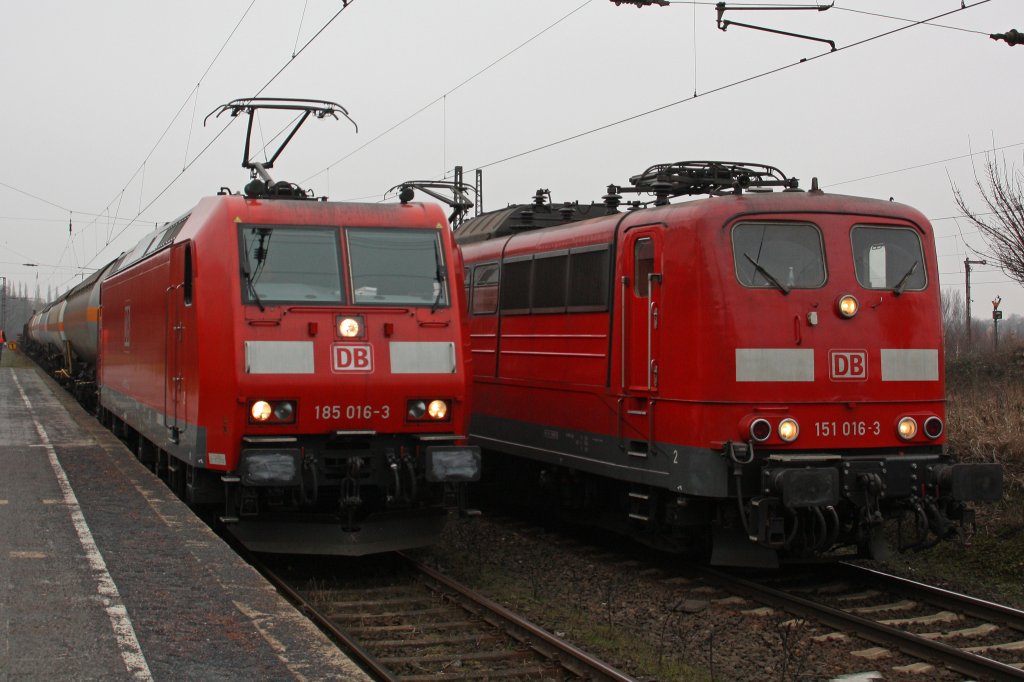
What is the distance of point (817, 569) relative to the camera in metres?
10.8

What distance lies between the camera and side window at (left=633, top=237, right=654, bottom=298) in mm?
10242

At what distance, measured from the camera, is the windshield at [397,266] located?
10.1m

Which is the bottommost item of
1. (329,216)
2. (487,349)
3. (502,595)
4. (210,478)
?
(502,595)

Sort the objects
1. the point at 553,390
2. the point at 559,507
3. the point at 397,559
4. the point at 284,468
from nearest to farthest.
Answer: the point at 284,468 → the point at 397,559 → the point at 553,390 → the point at 559,507

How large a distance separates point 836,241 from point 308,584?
5293mm

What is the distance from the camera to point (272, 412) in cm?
948

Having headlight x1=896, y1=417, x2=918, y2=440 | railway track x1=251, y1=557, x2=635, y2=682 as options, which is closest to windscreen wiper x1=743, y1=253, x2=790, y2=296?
headlight x1=896, y1=417, x2=918, y2=440

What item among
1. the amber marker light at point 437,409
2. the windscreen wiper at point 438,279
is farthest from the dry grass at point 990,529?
the windscreen wiper at point 438,279

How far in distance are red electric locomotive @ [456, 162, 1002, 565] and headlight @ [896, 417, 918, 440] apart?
0.05 feet

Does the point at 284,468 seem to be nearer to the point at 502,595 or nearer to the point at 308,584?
the point at 308,584

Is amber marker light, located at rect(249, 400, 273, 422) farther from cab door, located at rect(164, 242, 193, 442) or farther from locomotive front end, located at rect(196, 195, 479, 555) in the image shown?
cab door, located at rect(164, 242, 193, 442)

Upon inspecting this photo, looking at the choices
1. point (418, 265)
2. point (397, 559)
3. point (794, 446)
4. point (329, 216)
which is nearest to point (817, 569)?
point (794, 446)

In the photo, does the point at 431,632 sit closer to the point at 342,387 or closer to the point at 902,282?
the point at 342,387

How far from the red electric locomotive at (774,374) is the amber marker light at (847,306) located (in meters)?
0.01
